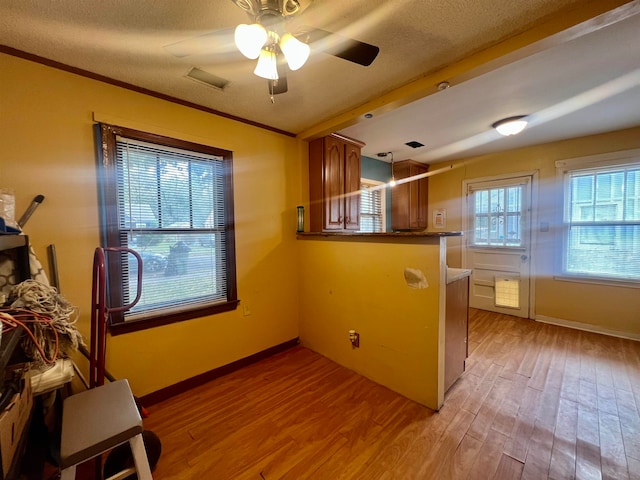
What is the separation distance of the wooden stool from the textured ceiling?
1.80m

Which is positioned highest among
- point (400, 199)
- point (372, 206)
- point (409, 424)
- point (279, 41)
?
point (279, 41)

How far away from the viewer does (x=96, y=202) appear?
6.02 feet

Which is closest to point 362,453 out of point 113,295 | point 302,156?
point 113,295

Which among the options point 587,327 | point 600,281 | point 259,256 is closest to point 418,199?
point 600,281

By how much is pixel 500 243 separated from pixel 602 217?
43.8 inches

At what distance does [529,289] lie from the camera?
373 cm

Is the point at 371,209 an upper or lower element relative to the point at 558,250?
upper

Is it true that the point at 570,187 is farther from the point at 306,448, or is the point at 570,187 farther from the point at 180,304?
the point at 180,304

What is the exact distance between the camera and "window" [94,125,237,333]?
189 cm

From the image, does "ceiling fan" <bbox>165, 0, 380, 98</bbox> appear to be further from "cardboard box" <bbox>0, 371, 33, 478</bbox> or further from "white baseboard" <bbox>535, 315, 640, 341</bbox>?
"white baseboard" <bbox>535, 315, 640, 341</bbox>

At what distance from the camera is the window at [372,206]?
4105 millimetres

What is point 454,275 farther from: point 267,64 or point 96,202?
point 96,202

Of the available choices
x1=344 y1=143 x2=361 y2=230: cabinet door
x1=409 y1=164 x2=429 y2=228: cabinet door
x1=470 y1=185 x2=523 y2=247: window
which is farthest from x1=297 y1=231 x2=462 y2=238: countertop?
x1=470 y1=185 x2=523 y2=247: window

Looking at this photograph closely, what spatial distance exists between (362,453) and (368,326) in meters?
0.94
